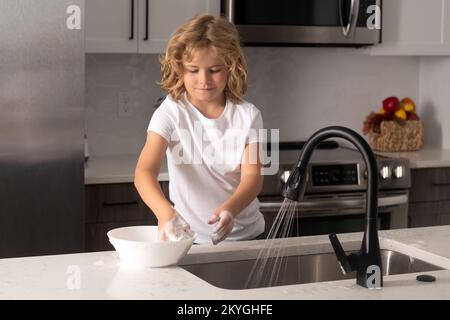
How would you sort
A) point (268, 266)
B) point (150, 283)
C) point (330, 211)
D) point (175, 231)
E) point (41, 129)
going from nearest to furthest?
point (150, 283) < point (175, 231) < point (268, 266) < point (41, 129) < point (330, 211)

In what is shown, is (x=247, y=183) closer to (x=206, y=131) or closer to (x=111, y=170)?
(x=206, y=131)

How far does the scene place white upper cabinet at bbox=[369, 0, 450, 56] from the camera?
4.00 m

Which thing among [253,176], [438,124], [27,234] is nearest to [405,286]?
[253,176]

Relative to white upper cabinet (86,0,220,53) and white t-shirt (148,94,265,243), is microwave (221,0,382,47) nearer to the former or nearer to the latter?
white upper cabinet (86,0,220,53)

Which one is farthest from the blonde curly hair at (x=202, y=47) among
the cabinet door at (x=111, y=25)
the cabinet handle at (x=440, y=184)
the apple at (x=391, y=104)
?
the apple at (x=391, y=104)

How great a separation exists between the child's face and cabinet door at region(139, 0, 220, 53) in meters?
1.13

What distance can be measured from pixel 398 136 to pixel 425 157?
0.22m

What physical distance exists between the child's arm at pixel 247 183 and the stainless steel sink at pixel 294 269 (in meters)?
0.17

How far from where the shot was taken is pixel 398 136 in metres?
4.13

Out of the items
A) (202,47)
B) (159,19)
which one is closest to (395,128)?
(159,19)

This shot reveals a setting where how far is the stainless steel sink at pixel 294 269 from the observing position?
2246mm

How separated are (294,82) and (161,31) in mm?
907

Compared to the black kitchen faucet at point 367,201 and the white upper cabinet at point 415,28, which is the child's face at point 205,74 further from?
the white upper cabinet at point 415,28

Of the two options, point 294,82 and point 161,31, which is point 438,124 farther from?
point 161,31
